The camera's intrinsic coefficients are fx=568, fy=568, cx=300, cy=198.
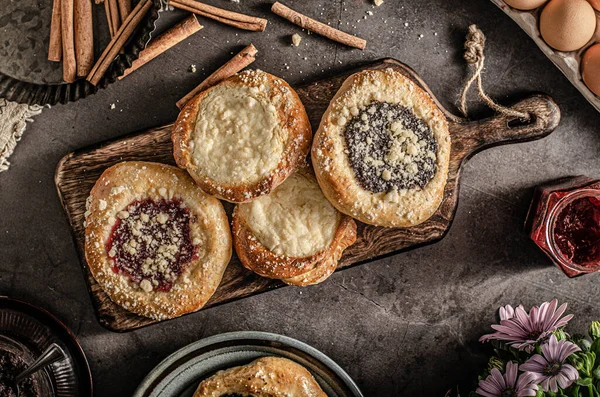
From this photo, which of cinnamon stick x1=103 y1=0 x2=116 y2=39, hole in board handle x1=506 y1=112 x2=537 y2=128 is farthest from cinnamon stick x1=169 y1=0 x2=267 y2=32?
hole in board handle x1=506 y1=112 x2=537 y2=128

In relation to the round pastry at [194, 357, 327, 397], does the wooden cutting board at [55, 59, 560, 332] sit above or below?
above

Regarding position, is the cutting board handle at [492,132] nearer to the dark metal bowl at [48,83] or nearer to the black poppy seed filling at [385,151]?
the black poppy seed filling at [385,151]

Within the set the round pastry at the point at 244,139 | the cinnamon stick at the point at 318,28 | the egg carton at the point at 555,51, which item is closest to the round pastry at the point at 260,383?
the round pastry at the point at 244,139

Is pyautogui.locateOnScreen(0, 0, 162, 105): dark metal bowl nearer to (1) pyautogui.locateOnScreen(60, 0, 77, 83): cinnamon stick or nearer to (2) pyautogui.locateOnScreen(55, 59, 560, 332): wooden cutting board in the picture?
(1) pyautogui.locateOnScreen(60, 0, 77, 83): cinnamon stick

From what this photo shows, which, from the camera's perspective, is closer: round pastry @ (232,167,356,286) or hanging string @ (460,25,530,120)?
round pastry @ (232,167,356,286)

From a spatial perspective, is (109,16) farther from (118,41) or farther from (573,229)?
(573,229)

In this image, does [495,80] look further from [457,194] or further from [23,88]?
[23,88]
